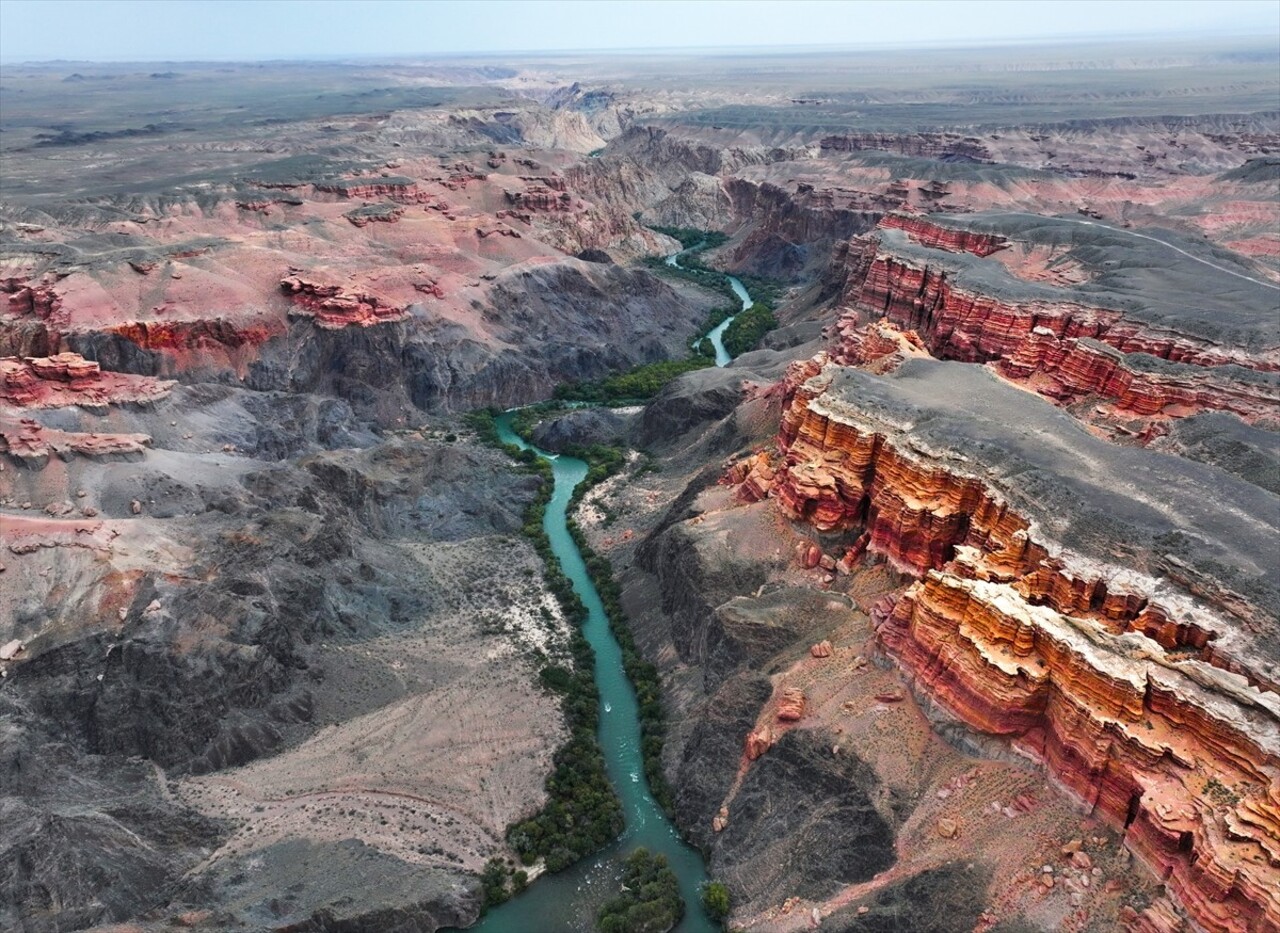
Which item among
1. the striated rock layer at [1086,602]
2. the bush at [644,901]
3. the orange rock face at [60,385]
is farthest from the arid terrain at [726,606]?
the bush at [644,901]

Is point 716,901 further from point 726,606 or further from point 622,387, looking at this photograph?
point 622,387

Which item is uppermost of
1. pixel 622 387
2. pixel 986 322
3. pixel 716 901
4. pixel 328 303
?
pixel 986 322

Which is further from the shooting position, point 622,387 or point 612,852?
Answer: point 622,387

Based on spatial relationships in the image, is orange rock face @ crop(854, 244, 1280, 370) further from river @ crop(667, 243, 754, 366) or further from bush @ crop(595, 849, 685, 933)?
bush @ crop(595, 849, 685, 933)

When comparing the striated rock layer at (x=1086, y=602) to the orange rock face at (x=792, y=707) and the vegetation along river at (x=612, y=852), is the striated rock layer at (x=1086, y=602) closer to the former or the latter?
the orange rock face at (x=792, y=707)

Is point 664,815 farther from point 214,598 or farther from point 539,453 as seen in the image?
point 539,453

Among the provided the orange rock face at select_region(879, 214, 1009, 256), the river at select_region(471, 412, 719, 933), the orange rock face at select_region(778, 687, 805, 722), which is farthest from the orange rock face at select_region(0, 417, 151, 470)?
the orange rock face at select_region(879, 214, 1009, 256)

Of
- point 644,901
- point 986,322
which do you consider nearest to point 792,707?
point 644,901

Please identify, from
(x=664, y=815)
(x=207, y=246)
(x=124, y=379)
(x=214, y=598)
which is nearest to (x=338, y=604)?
(x=214, y=598)
